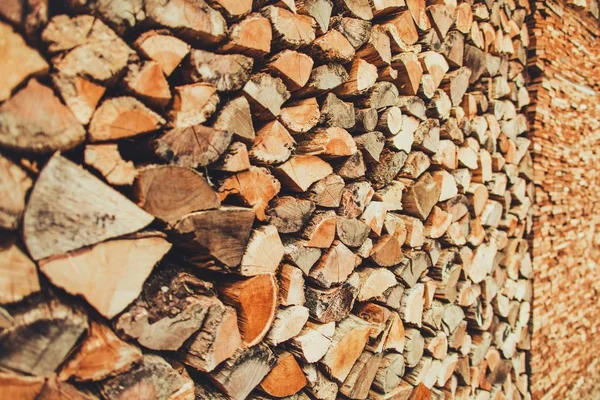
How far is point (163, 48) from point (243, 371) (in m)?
0.96

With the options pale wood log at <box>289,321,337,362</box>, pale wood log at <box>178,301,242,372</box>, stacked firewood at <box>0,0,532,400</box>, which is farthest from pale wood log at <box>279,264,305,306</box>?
pale wood log at <box>178,301,242,372</box>

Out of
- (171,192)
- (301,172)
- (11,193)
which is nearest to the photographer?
(11,193)

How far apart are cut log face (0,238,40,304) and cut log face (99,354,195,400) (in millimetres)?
301

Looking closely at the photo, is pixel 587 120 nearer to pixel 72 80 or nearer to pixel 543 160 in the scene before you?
pixel 543 160

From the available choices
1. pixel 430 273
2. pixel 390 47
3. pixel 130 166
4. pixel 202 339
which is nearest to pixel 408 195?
pixel 430 273

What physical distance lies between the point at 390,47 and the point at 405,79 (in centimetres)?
15

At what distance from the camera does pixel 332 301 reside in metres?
1.49

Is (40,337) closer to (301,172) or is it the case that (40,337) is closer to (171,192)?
(171,192)

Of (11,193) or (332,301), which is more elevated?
(11,193)

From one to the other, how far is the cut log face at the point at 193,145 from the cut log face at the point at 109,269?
218mm

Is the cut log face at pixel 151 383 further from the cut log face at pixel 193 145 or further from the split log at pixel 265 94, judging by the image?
the split log at pixel 265 94

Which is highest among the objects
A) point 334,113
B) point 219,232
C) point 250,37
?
point 250,37

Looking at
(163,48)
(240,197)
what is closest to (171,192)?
(240,197)

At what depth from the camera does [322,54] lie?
1.45 metres
